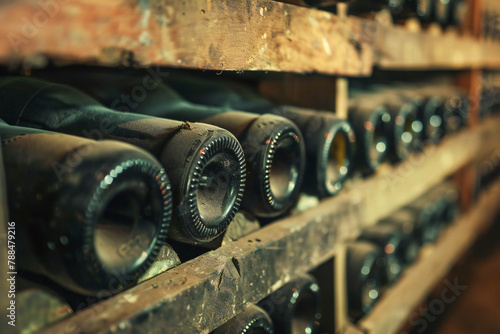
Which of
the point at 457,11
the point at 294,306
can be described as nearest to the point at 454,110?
the point at 457,11

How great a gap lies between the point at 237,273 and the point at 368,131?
2.44 ft

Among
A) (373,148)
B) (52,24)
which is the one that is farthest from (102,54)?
(373,148)

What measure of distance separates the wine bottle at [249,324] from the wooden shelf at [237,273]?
0.03 m

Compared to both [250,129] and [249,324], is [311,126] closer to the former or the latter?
[250,129]

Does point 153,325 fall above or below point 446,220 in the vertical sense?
above

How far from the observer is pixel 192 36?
73 centimetres

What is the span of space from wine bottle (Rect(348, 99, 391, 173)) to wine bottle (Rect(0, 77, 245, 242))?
0.70 metres

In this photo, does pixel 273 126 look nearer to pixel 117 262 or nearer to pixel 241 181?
pixel 241 181

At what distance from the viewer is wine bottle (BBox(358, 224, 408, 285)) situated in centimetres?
178

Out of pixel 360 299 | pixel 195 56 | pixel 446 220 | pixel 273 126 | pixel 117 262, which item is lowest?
pixel 446 220

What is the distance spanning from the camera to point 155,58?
26.3 inches

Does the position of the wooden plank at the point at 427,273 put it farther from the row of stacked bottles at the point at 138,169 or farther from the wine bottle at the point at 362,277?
the row of stacked bottles at the point at 138,169

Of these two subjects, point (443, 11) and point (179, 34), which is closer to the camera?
point (179, 34)

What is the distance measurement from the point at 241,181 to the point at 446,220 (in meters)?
2.20
